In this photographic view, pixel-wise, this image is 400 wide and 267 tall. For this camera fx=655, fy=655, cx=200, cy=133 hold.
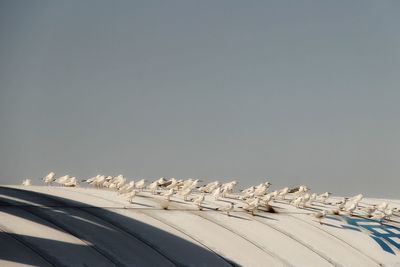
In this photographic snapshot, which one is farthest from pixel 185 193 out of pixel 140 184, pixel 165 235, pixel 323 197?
pixel 323 197

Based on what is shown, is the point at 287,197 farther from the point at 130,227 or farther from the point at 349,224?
the point at 130,227

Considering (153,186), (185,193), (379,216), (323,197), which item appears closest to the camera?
(185,193)

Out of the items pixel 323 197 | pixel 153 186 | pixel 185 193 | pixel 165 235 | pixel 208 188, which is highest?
pixel 323 197

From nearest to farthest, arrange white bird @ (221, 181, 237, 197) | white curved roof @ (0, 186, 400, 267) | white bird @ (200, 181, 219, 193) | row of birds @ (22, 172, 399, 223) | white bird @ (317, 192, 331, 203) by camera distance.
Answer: white curved roof @ (0, 186, 400, 267) → row of birds @ (22, 172, 399, 223) → white bird @ (221, 181, 237, 197) → white bird @ (200, 181, 219, 193) → white bird @ (317, 192, 331, 203)

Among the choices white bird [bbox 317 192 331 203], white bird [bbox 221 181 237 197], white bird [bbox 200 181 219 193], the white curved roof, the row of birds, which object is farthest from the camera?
white bird [bbox 317 192 331 203]

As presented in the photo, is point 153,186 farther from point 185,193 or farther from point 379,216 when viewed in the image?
point 379,216

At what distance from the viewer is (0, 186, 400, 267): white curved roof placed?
90.2ft

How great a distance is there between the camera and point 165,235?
34.0m

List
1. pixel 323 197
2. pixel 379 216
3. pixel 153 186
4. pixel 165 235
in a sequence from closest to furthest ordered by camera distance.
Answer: pixel 165 235
pixel 153 186
pixel 379 216
pixel 323 197

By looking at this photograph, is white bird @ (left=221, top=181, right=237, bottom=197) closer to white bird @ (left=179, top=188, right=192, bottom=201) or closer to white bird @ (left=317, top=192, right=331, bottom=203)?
white bird @ (left=179, top=188, right=192, bottom=201)

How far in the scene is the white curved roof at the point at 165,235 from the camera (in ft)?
90.2

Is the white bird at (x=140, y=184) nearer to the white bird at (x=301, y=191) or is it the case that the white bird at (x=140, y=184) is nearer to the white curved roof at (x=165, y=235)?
the white curved roof at (x=165, y=235)

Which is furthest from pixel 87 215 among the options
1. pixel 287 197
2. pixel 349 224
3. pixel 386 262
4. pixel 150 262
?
pixel 287 197

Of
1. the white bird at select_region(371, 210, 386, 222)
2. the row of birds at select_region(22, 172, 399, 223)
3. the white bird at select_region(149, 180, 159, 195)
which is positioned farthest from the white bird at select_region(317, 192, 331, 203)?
the white bird at select_region(149, 180, 159, 195)
